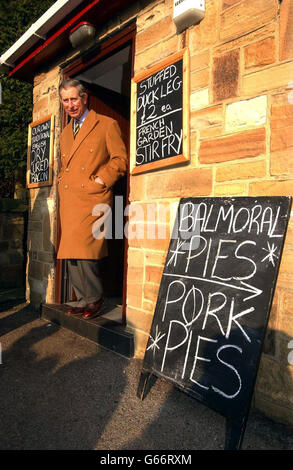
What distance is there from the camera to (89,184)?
9.82ft

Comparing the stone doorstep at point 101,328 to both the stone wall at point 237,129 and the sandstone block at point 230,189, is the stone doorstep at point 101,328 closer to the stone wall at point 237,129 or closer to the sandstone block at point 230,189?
the stone wall at point 237,129

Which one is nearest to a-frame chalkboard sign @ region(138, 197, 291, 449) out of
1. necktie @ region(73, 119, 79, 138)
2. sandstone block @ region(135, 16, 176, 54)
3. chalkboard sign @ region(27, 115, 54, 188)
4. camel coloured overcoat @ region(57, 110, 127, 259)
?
camel coloured overcoat @ region(57, 110, 127, 259)

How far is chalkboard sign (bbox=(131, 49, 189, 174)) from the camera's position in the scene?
239cm

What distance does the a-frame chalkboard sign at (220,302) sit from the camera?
1.60 m

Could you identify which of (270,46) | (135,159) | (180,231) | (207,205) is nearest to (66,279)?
(135,159)

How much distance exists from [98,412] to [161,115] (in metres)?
2.24

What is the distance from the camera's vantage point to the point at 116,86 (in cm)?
441

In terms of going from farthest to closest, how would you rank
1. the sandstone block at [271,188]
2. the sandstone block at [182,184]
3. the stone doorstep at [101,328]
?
the stone doorstep at [101,328], the sandstone block at [182,184], the sandstone block at [271,188]

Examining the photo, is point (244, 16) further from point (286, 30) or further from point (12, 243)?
point (12, 243)

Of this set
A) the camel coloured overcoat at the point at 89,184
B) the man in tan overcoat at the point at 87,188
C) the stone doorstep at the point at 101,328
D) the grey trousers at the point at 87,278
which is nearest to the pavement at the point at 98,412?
the stone doorstep at the point at 101,328

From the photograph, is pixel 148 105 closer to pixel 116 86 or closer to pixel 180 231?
pixel 180 231

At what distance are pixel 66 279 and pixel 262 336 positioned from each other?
2.76 meters

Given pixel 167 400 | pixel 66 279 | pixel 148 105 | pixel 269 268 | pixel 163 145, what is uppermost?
pixel 148 105

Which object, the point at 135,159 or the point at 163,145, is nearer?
the point at 163,145
